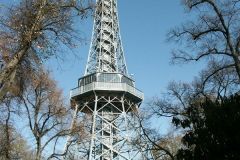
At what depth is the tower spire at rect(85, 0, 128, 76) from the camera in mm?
53047

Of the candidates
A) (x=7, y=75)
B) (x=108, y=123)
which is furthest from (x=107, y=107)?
(x=7, y=75)

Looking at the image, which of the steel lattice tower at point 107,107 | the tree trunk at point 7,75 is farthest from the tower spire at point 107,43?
the tree trunk at point 7,75

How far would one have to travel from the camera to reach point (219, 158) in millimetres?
11289

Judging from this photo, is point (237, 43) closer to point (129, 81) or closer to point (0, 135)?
point (0, 135)

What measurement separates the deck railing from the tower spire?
6.18m

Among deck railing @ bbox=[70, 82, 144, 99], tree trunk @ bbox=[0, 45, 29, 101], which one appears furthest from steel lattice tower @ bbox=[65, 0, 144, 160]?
tree trunk @ bbox=[0, 45, 29, 101]

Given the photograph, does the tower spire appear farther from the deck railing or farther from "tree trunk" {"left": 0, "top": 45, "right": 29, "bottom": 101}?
"tree trunk" {"left": 0, "top": 45, "right": 29, "bottom": 101}

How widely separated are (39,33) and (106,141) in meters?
34.4

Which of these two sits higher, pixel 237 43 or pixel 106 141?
pixel 106 141

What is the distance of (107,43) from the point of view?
2208 inches

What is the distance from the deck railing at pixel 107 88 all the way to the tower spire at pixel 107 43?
20.3 ft

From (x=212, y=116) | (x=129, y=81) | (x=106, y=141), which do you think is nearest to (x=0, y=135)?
(x=212, y=116)

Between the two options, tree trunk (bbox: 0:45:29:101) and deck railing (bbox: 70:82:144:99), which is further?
deck railing (bbox: 70:82:144:99)

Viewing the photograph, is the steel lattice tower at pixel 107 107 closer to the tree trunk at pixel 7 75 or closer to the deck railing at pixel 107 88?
the deck railing at pixel 107 88
